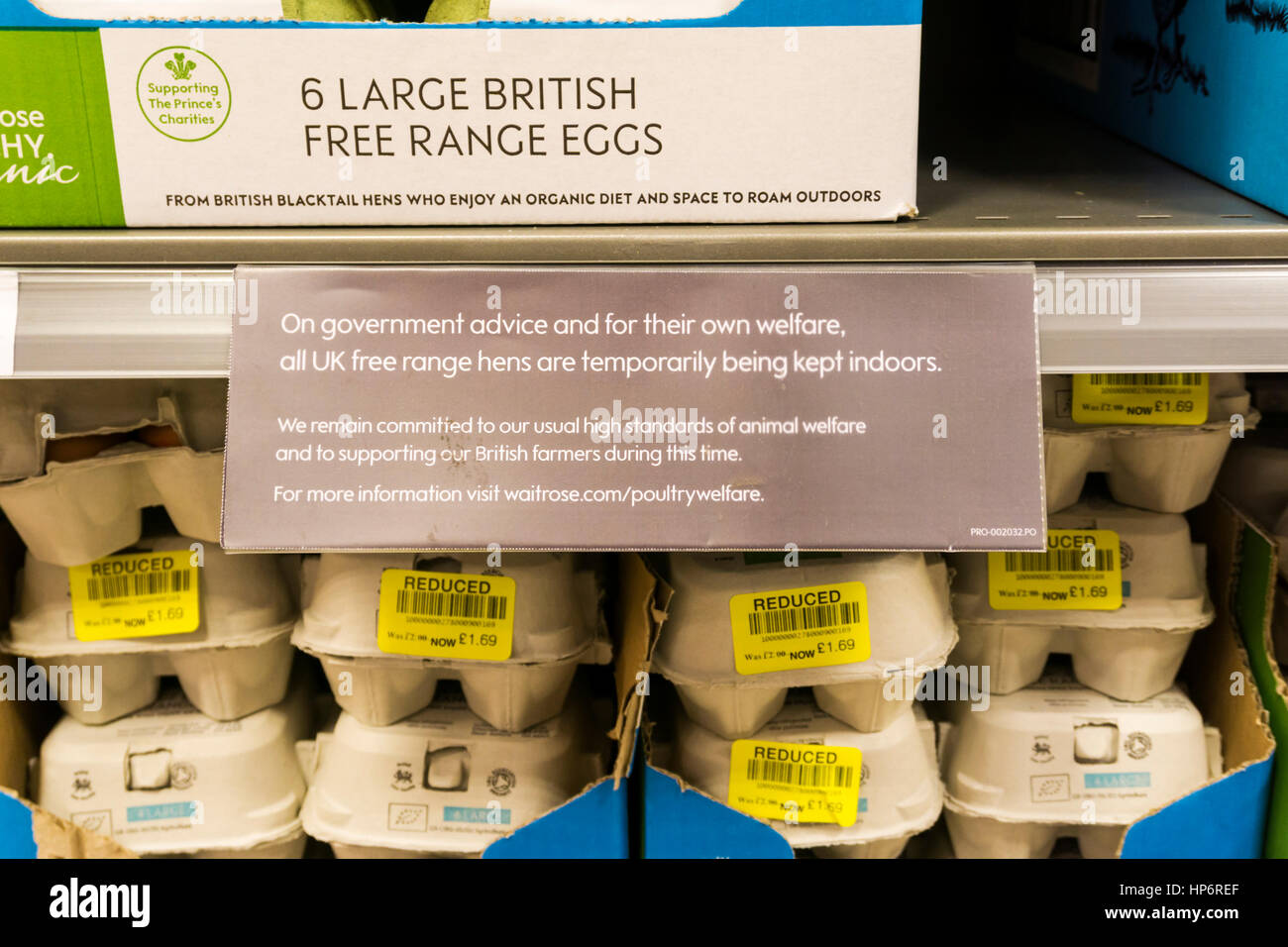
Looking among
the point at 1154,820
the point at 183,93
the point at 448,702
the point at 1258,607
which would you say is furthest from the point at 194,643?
the point at 1258,607

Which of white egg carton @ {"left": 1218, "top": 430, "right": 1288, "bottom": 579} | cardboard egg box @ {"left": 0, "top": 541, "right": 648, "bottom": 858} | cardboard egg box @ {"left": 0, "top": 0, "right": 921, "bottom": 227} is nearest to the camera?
cardboard egg box @ {"left": 0, "top": 0, "right": 921, "bottom": 227}

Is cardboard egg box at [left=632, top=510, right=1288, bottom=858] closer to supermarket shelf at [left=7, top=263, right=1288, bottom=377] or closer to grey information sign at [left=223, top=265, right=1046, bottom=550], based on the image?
grey information sign at [left=223, top=265, right=1046, bottom=550]

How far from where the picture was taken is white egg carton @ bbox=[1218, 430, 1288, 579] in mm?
1214

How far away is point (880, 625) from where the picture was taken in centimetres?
103

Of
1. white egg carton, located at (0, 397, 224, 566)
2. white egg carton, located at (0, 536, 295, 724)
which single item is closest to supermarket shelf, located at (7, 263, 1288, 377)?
white egg carton, located at (0, 397, 224, 566)

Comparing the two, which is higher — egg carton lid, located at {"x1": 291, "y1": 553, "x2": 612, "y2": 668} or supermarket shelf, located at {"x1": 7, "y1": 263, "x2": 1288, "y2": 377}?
supermarket shelf, located at {"x1": 7, "y1": 263, "x2": 1288, "y2": 377}

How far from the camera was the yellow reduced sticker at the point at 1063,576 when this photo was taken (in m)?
1.12

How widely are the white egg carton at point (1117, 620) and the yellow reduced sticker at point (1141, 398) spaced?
0.13 metres

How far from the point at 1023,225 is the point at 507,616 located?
61cm

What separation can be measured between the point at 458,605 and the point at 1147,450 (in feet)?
2.40

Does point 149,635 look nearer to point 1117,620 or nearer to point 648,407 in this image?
point 648,407

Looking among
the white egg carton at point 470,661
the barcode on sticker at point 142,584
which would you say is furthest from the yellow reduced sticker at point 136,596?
the white egg carton at point 470,661

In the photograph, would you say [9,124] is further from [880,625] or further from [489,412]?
[880,625]

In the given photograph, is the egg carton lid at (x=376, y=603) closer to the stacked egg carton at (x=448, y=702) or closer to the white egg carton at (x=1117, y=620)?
the stacked egg carton at (x=448, y=702)
